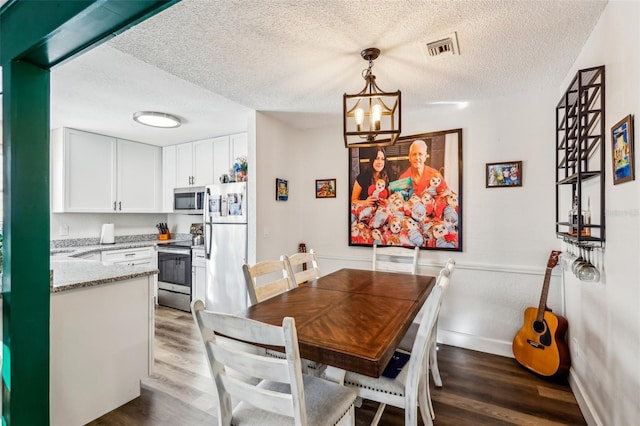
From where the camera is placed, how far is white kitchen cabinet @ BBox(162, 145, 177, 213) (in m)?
4.63

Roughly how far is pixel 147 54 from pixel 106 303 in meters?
1.68

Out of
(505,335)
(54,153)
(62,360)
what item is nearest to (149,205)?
(54,153)

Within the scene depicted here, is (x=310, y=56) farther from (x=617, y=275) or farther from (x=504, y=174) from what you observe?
(x=617, y=275)

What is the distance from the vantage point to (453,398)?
7.03ft

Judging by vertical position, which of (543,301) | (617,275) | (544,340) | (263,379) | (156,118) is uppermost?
(156,118)

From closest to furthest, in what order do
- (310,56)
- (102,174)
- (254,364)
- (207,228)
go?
(254,364) < (310,56) < (207,228) < (102,174)

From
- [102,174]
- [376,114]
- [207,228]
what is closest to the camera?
[376,114]

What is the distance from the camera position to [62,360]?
5.81ft

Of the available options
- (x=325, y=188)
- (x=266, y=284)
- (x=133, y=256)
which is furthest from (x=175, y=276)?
(x=266, y=284)

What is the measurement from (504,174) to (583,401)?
1796 millimetres

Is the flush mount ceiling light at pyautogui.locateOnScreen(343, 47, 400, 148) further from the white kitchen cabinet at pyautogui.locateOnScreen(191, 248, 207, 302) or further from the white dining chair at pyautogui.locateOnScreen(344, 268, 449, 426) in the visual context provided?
the white kitchen cabinet at pyautogui.locateOnScreen(191, 248, 207, 302)

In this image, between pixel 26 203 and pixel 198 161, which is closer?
pixel 26 203

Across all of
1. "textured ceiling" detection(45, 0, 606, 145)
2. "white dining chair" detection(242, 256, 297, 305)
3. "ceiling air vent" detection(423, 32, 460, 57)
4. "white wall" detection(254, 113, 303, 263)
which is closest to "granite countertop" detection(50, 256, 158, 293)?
"white dining chair" detection(242, 256, 297, 305)

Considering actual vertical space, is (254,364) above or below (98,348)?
above
